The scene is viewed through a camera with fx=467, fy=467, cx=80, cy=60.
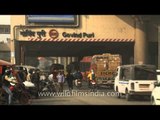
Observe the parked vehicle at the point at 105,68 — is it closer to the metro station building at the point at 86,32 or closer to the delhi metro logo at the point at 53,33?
the metro station building at the point at 86,32

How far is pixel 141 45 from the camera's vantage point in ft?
133

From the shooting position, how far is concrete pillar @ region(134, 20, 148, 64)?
1588 inches

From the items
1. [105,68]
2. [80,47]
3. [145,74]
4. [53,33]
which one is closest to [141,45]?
[105,68]

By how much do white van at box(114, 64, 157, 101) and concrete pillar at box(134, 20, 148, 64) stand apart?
14074mm

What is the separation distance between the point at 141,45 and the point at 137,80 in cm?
1623

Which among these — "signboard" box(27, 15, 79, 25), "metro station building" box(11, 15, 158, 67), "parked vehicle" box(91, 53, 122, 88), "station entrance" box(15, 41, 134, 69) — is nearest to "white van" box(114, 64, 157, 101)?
"parked vehicle" box(91, 53, 122, 88)

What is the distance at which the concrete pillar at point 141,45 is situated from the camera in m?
40.3

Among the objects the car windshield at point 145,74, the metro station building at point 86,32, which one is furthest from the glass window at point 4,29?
the car windshield at point 145,74

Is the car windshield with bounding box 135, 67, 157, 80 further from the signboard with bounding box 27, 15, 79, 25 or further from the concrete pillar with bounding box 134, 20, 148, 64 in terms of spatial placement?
the concrete pillar with bounding box 134, 20, 148, 64

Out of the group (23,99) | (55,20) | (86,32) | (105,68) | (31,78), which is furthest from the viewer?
(86,32)

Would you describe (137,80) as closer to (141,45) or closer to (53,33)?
(141,45)

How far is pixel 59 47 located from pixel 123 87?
59.6 feet

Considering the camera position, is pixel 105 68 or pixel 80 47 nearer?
pixel 105 68
